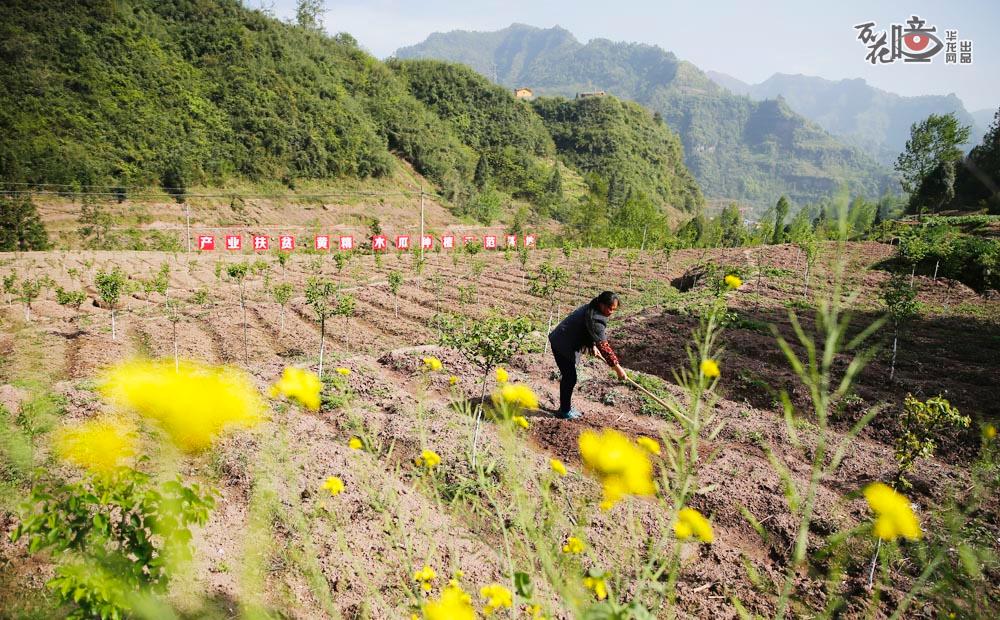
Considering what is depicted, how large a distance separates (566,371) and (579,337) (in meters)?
0.42

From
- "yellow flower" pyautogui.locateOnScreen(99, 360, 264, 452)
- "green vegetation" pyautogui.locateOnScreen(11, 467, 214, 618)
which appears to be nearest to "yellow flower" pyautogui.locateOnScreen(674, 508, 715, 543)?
"yellow flower" pyautogui.locateOnScreen(99, 360, 264, 452)

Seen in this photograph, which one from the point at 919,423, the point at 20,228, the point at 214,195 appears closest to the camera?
the point at 919,423

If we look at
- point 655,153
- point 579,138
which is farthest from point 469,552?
point 655,153

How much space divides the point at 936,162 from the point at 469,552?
49.0 metres

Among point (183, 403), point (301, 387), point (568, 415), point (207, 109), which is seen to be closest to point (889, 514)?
point (301, 387)

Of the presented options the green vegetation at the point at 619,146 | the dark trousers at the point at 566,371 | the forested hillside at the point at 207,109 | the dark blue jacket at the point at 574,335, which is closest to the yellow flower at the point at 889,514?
the dark blue jacket at the point at 574,335

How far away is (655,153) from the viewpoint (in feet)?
308

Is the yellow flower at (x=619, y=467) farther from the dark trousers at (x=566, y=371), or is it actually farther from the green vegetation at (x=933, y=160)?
the green vegetation at (x=933, y=160)

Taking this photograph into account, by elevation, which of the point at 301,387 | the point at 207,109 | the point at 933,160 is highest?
the point at 207,109

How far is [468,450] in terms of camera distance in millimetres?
4059

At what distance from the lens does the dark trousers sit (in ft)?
17.0

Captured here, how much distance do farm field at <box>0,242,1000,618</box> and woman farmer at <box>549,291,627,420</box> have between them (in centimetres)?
49

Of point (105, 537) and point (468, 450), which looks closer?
point (105, 537)

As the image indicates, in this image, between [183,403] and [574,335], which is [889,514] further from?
[574,335]
